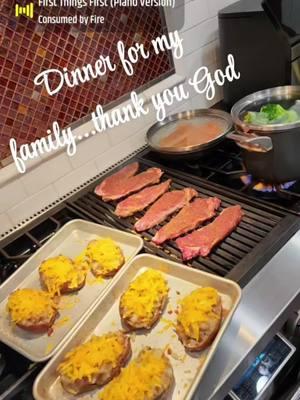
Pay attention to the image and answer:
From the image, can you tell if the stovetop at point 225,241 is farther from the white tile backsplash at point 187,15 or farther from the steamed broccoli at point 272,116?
the white tile backsplash at point 187,15

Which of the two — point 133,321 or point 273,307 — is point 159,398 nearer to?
point 133,321

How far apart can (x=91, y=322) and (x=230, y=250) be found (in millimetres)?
323

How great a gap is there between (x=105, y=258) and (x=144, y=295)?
0.15 m

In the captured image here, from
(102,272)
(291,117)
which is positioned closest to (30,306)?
(102,272)

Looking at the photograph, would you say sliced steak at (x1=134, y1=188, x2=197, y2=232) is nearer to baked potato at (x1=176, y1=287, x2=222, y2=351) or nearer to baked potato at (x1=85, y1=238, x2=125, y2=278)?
baked potato at (x1=85, y1=238, x2=125, y2=278)

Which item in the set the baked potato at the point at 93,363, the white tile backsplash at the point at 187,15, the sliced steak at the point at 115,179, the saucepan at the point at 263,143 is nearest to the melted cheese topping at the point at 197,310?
the baked potato at the point at 93,363

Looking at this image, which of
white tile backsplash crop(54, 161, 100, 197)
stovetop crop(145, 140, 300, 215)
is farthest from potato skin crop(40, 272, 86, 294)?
stovetop crop(145, 140, 300, 215)

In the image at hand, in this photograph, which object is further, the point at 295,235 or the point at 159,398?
the point at 295,235

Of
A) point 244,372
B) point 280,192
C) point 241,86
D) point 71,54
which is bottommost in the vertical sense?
point 244,372

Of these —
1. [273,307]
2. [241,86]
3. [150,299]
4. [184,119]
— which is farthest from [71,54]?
[273,307]

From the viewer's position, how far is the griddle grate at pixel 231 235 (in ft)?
2.59

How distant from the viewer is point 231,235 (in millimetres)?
844

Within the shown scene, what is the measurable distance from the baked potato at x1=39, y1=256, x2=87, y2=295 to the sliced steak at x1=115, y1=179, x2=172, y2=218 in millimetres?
207

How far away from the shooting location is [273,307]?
673 millimetres
